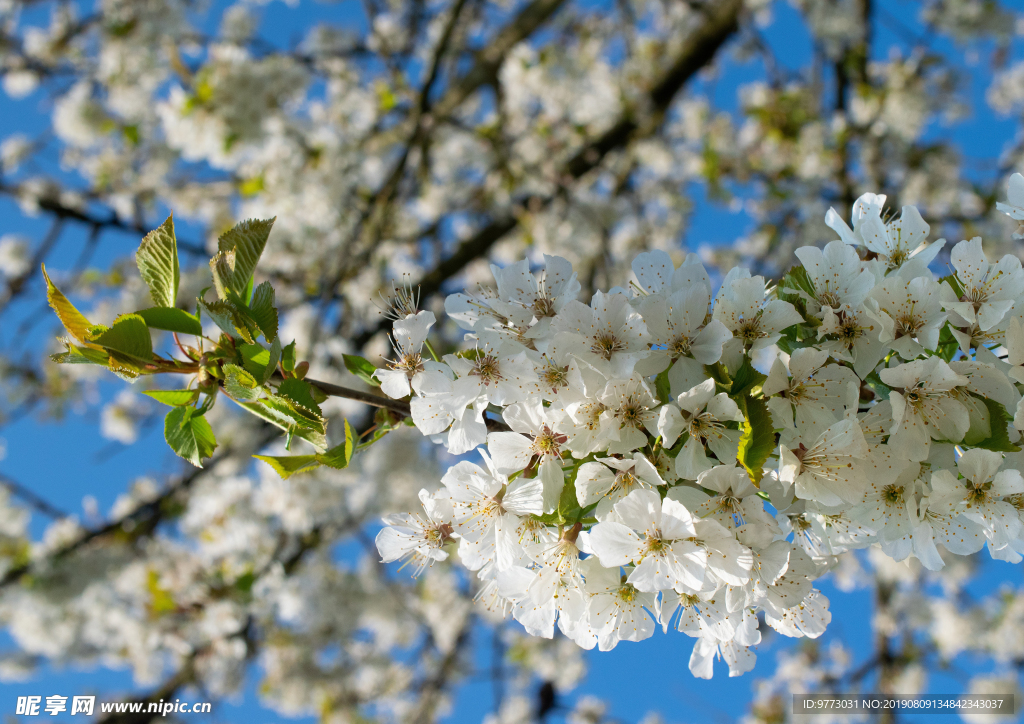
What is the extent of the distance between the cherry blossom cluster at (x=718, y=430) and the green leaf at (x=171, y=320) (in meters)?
0.27

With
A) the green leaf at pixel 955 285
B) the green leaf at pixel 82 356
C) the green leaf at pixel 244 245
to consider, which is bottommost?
the green leaf at pixel 955 285

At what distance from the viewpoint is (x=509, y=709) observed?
805 centimetres

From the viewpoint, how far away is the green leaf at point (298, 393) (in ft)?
2.64

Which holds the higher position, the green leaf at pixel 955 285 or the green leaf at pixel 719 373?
the green leaf at pixel 955 285

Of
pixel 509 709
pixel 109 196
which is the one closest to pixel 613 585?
pixel 109 196

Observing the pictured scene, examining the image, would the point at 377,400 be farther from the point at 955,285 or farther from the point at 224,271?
the point at 955,285

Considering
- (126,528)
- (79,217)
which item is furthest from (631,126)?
(126,528)

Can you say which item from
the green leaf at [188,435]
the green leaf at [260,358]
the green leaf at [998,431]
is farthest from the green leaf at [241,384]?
the green leaf at [998,431]

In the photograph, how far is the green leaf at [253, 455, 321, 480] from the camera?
32.2 inches

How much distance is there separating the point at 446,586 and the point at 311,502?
277 cm

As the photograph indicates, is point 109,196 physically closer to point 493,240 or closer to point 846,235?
point 493,240

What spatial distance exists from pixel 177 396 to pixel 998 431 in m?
1.09

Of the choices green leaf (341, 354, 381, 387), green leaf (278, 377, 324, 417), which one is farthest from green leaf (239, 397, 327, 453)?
green leaf (341, 354, 381, 387)

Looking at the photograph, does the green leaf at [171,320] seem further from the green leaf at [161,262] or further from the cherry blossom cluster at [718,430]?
the cherry blossom cluster at [718,430]
